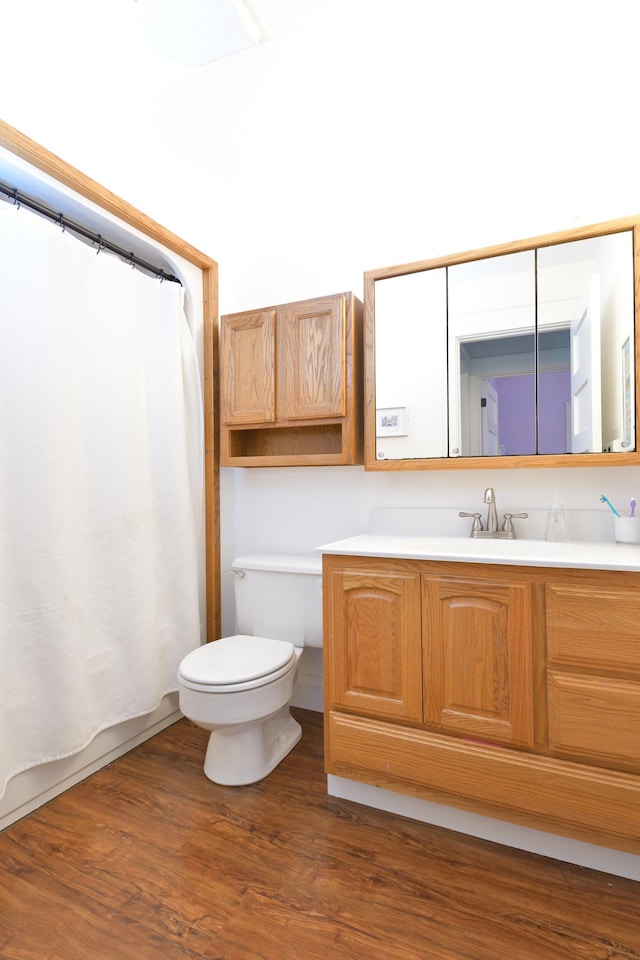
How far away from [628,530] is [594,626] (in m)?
0.51

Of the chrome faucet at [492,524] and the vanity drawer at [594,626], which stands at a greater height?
the chrome faucet at [492,524]

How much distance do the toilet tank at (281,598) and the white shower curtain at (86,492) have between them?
0.75 ft

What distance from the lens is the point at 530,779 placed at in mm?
1347

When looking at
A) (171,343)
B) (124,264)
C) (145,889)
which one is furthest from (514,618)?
(124,264)

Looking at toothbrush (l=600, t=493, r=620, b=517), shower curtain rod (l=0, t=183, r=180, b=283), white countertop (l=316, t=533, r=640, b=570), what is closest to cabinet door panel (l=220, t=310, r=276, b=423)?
shower curtain rod (l=0, t=183, r=180, b=283)

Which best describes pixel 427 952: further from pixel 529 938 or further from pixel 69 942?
pixel 69 942

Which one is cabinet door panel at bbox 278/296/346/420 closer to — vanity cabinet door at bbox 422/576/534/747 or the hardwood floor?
vanity cabinet door at bbox 422/576/534/747

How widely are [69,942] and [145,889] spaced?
0.19 metres

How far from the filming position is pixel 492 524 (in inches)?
72.9

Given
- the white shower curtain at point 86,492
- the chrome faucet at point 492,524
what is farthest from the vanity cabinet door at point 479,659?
the white shower curtain at point 86,492

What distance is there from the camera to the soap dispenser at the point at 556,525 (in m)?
1.74

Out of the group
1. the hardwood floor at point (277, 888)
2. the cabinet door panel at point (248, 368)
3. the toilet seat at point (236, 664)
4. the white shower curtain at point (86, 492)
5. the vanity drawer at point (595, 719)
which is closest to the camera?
the hardwood floor at point (277, 888)

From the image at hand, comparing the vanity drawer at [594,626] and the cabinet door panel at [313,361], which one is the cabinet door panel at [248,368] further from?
the vanity drawer at [594,626]

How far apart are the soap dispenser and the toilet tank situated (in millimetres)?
888
